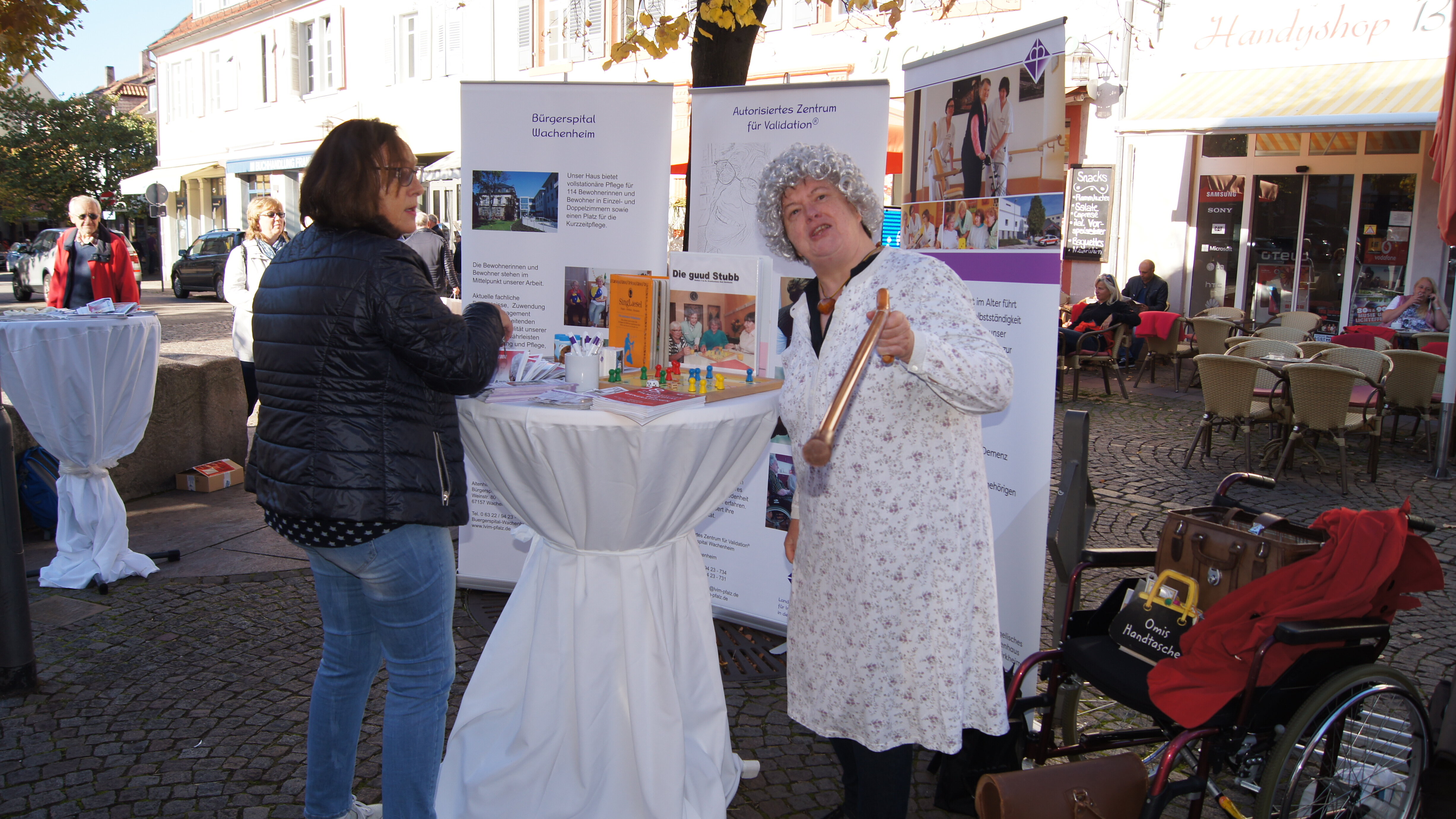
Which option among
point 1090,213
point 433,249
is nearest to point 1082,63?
point 1090,213

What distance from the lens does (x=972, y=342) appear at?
6.07 feet

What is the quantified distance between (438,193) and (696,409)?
60.0 ft

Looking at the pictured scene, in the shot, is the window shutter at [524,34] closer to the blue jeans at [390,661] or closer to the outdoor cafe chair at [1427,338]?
the outdoor cafe chair at [1427,338]

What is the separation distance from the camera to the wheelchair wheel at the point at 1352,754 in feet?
7.04

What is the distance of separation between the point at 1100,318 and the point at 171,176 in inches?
1093

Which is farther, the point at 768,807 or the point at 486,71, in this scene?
the point at 486,71

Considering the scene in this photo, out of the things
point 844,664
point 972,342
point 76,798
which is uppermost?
point 972,342

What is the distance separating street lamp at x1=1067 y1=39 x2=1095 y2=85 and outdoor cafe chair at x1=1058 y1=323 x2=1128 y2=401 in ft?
13.9

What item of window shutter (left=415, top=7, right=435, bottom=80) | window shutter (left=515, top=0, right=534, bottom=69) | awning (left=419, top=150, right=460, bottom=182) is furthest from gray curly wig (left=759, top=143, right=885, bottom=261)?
window shutter (left=415, top=7, right=435, bottom=80)

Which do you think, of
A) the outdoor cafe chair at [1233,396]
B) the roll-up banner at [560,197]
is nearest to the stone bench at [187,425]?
the roll-up banner at [560,197]

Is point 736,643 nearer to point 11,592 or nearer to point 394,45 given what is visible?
point 11,592

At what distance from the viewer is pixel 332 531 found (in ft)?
6.46

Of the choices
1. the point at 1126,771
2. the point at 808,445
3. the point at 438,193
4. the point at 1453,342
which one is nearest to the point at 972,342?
the point at 808,445

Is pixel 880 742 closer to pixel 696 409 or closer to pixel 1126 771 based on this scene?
pixel 1126 771
